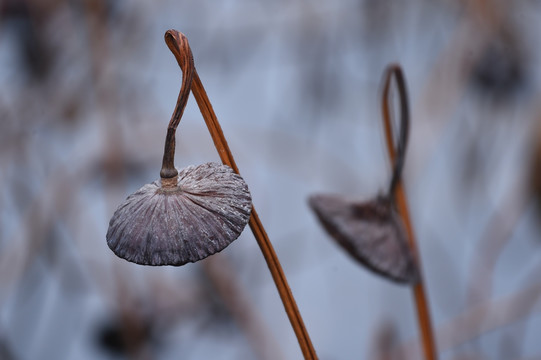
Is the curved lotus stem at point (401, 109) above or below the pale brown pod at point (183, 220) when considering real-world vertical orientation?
above

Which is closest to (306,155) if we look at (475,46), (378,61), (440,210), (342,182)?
(342,182)

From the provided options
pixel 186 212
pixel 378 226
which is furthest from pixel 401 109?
pixel 186 212

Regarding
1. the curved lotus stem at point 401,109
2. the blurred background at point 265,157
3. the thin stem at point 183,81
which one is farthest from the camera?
the blurred background at point 265,157

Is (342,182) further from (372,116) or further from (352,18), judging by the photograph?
(352,18)

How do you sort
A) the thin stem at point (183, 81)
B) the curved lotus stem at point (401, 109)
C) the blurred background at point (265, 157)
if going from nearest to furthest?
the thin stem at point (183, 81)
the curved lotus stem at point (401, 109)
the blurred background at point (265, 157)

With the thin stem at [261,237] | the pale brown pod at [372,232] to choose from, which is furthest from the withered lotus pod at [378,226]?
the thin stem at [261,237]

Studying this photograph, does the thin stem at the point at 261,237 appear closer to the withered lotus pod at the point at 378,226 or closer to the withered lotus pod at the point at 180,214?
the withered lotus pod at the point at 180,214

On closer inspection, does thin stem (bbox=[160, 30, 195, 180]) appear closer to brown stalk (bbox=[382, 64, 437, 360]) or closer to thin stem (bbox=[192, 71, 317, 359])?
thin stem (bbox=[192, 71, 317, 359])
